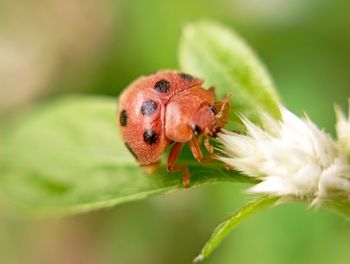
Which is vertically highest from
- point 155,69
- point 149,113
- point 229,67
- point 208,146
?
point 155,69

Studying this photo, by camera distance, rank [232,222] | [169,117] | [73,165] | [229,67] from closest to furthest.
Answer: [232,222], [169,117], [229,67], [73,165]

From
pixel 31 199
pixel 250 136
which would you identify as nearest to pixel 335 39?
pixel 31 199

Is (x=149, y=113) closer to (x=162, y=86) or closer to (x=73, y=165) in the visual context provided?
(x=162, y=86)

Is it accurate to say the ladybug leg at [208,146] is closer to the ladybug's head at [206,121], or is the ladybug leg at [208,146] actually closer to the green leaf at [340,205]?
the ladybug's head at [206,121]

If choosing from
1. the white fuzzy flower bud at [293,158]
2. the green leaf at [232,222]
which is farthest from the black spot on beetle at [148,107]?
the green leaf at [232,222]

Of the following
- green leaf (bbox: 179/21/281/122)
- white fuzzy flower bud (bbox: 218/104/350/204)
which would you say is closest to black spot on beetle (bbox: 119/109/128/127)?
green leaf (bbox: 179/21/281/122)

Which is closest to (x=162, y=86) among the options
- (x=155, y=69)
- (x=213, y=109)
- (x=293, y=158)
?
(x=213, y=109)
